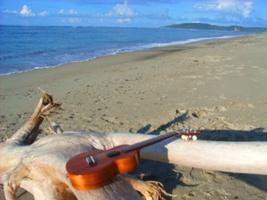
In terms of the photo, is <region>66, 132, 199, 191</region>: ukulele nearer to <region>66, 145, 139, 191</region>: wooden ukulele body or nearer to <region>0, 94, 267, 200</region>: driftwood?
<region>66, 145, 139, 191</region>: wooden ukulele body

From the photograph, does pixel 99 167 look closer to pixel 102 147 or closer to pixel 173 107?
pixel 102 147

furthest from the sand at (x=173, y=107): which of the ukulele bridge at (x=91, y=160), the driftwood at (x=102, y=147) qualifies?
the ukulele bridge at (x=91, y=160)

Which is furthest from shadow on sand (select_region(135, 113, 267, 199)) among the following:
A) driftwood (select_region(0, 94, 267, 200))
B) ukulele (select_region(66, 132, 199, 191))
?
ukulele (select_region(66, 132, 199, 191))

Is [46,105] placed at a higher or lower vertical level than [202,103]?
higher

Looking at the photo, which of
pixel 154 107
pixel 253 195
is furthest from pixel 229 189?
pixel 154 107

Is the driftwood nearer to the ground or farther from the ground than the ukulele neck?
nearer to the ground

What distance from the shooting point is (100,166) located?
2.49 metres

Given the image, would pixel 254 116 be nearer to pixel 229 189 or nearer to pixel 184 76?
pixel 229 189

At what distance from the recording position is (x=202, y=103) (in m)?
6.96

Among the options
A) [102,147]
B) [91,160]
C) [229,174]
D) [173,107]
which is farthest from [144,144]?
[173,107]

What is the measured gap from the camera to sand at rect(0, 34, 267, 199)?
13.2ft

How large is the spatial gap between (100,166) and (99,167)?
0.01m

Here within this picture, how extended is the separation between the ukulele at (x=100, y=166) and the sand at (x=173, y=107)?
1.29 m

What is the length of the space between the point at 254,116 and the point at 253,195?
2549 mm
